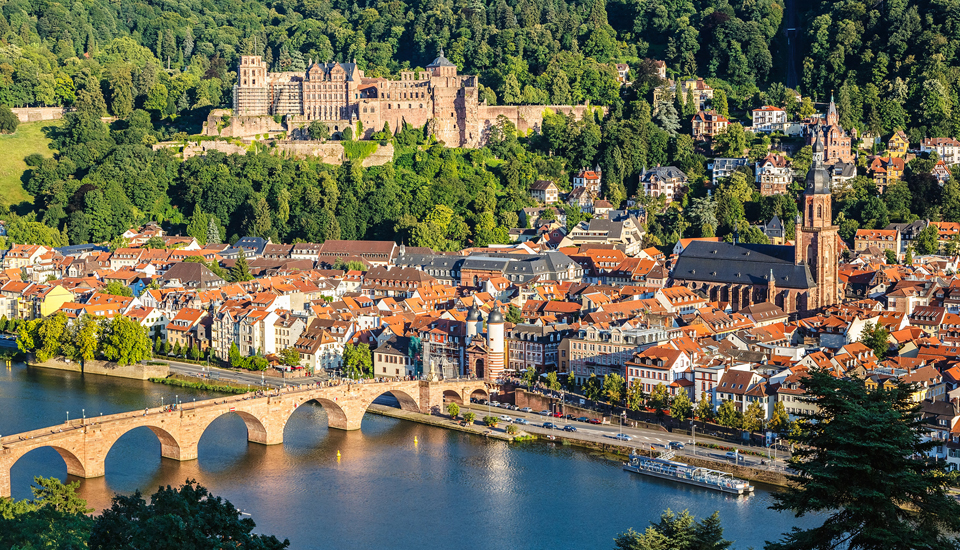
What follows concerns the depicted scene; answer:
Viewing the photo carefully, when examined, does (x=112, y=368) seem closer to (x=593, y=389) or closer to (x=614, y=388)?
(x=593, y=389)

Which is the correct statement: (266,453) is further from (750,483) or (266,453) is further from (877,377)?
(877,377)

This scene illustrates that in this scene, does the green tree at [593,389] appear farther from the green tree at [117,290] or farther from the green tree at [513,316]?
the green tree at [117,290]

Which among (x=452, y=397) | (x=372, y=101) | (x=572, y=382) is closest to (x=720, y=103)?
(x=372, y=101)

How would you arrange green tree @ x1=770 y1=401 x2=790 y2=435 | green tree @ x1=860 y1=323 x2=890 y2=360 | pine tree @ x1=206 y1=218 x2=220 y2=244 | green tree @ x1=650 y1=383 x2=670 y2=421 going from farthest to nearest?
pine tree @ x1=206 y1=218 x2=220 y2=244 → green tree @ x1=860 y1=323 x2=890 y2=360 → green tree @ x1=650 y1=383 x2=670 y2=421 → green tree @ x1=770 y1=401 x2=790 y2=435

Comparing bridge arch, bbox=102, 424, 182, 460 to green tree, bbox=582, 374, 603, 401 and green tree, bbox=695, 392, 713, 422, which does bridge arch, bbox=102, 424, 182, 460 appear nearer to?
green tree, bbox=582, 374, 603, 401

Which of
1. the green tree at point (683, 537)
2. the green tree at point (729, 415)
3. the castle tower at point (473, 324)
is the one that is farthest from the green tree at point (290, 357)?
the green tree at point (683, 537)

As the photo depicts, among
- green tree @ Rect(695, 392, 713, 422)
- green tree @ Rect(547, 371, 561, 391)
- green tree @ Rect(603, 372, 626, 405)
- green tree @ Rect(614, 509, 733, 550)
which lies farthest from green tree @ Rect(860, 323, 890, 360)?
green tree @ Rect(614, 509, 733, 550)
